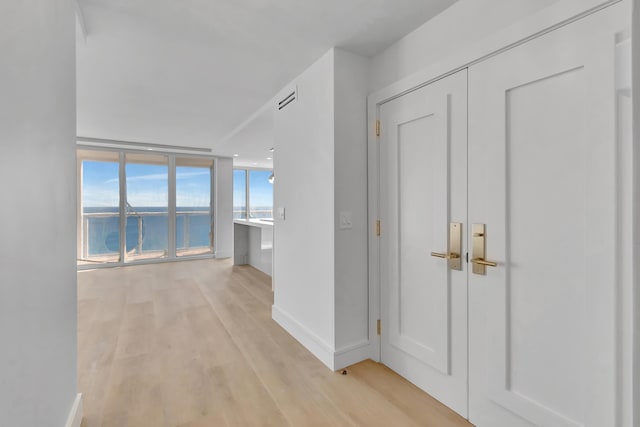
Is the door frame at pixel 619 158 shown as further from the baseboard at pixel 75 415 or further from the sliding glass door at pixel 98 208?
the sliding glass door at pixel 98 208

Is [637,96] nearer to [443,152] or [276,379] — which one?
[443,152]

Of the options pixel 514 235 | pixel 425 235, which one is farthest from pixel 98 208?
pixel 514 235

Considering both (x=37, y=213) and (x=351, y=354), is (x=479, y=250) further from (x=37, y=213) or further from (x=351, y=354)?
(x=37, y=213)

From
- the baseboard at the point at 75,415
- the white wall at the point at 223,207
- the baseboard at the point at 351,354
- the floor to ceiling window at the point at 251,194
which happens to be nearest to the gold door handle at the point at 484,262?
the baseboard at the point at 351,354

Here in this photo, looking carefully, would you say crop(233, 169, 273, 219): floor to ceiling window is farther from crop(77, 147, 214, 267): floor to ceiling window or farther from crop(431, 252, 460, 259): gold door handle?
crop(431, 252, 460, 259): gold door handle

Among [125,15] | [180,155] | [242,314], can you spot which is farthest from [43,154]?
[180,155]

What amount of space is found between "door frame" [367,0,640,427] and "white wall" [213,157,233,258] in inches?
207

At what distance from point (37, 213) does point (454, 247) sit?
77.0 inches

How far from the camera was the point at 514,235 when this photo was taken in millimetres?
1453

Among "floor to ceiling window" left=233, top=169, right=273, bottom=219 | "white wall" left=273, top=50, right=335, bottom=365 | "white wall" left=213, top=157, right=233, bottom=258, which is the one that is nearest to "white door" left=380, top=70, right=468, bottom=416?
"white wall" left=273, top=50, right=335, bottom=365

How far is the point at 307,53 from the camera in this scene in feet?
7.50

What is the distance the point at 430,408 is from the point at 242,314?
7.00 feet

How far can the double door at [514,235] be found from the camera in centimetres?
117

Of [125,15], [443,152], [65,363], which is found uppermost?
[125,15]
